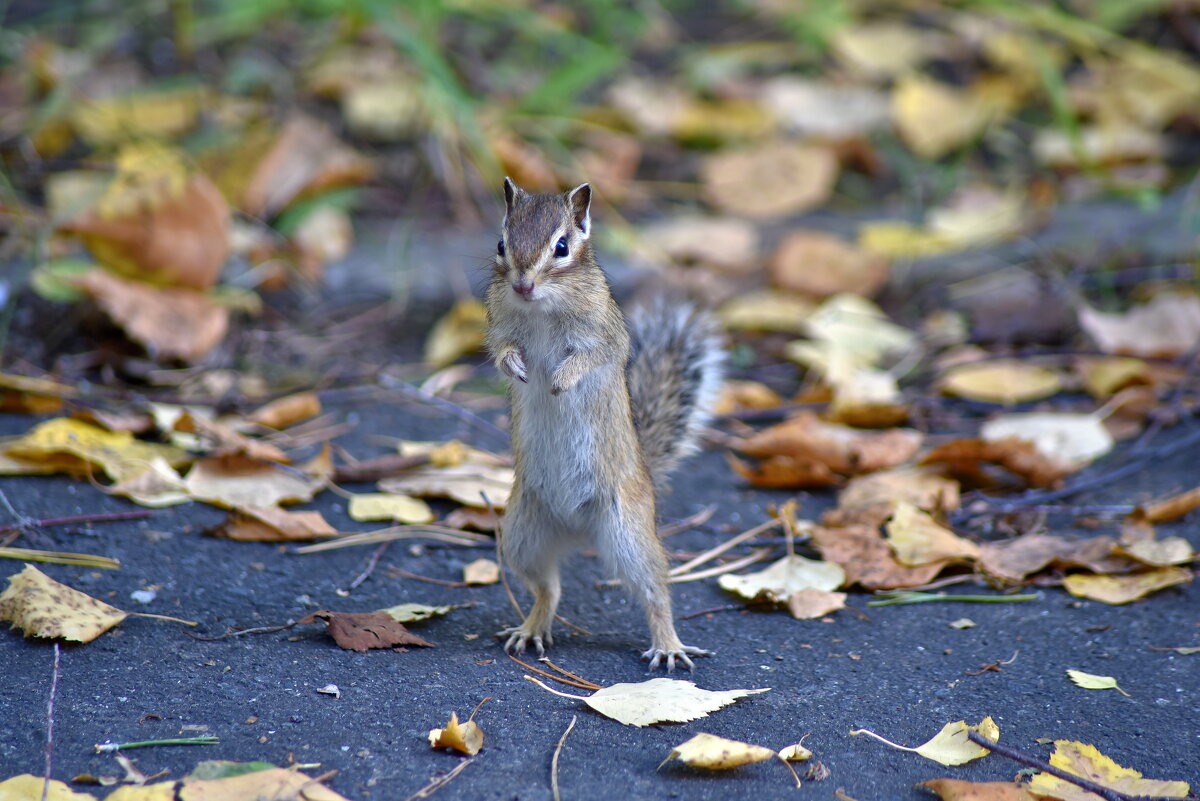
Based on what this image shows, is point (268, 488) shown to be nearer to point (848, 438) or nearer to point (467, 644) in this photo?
point (467, 644)

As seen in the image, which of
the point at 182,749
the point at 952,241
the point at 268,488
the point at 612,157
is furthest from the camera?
the point at 612,157

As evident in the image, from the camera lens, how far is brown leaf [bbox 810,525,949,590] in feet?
8.50

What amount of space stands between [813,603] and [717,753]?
770mm

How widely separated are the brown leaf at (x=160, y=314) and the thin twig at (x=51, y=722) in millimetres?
1668

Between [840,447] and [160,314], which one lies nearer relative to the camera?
[840,447]

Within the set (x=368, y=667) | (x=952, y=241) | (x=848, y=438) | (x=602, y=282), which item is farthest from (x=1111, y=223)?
(x=368, y=667)

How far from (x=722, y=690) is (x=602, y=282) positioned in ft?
2.73

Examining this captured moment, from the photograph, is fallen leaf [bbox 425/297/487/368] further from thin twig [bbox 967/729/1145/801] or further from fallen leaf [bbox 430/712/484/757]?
thin twig [bbox 967/729/1145/801]

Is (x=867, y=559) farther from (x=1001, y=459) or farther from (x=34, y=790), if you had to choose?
(x=34, y=790)

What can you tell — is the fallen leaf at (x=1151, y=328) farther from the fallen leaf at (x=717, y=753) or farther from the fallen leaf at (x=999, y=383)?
the fallen leaf at (x=717, y=753)

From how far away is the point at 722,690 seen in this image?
2154 mm

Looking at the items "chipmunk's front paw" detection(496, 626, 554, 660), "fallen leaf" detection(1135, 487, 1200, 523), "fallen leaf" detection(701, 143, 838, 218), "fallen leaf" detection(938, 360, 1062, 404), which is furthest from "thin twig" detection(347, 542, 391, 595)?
"fallen leaf" detection(701, 143, 838, 218)

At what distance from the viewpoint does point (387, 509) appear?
2.85 meters

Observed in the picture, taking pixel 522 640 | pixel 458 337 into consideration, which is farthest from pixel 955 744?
pixel 458 337
